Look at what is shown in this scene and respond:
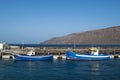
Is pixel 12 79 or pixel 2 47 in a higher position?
pixel 2 47

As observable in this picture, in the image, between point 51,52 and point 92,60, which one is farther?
point 51,52

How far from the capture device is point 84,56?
80.6 metres

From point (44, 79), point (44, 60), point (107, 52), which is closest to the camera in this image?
point (44, 79)

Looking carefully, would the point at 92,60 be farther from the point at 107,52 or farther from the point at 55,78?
the point at 55,78

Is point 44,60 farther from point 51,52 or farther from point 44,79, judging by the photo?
point 44,79

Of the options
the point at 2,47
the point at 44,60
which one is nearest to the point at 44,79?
the point at 44,60

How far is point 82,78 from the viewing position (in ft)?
145

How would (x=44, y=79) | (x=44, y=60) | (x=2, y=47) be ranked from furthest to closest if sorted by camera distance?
(x=2, y=47) < (x=44, y=60) < (x=44, y=79)

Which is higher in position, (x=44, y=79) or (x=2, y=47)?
(x=2, y=47)

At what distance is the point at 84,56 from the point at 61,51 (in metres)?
14.5

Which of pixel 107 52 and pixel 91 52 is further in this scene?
pixel 107 52

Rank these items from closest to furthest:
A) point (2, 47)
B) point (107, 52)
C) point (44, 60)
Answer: point (44, 60)
point (2, 47)
point (107, 52)

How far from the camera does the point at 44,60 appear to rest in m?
78.6


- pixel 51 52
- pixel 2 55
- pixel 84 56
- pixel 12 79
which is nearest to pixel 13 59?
pixel 2 55
